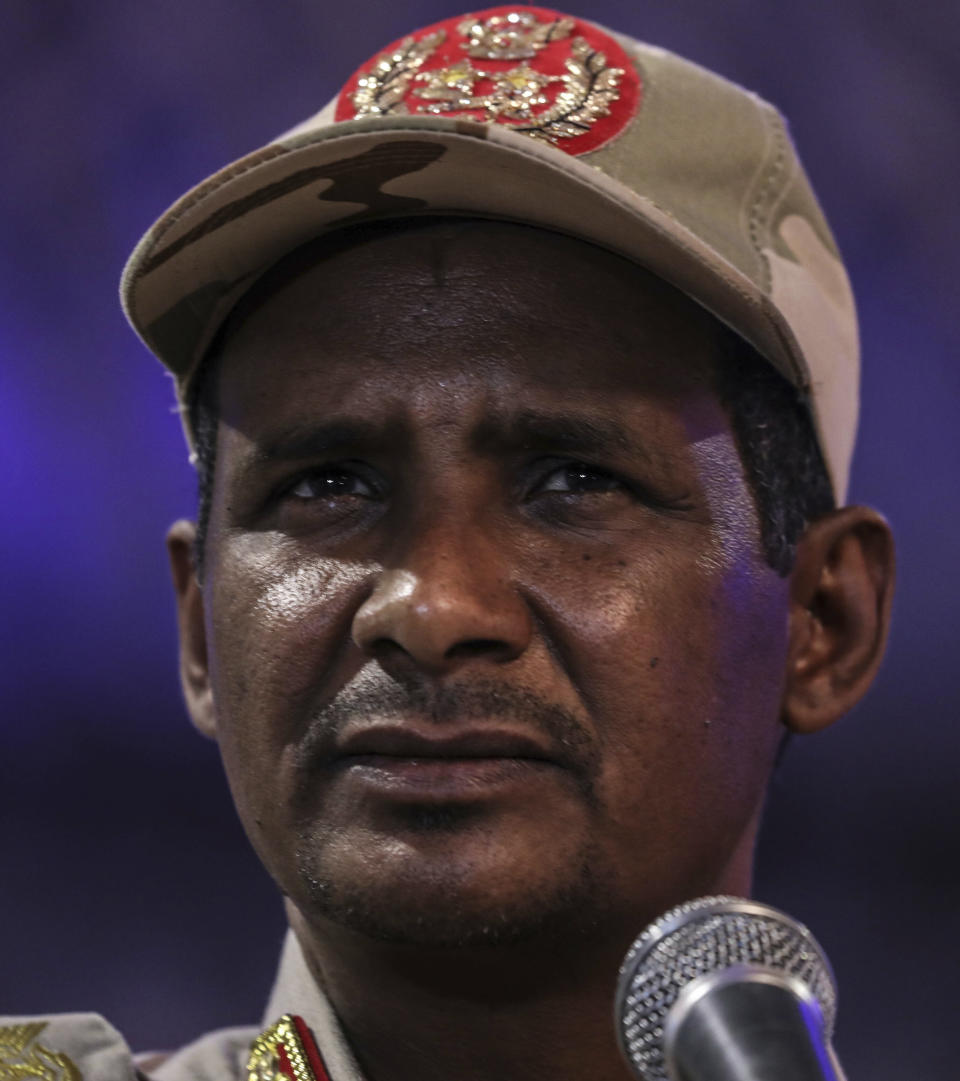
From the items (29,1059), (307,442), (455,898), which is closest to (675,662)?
(455,898)

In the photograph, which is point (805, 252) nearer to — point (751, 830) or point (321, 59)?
point (751, 830)

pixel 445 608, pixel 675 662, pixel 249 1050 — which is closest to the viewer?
pixel 445 608

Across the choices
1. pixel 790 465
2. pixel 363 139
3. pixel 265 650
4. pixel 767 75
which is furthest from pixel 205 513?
pixel 767 75

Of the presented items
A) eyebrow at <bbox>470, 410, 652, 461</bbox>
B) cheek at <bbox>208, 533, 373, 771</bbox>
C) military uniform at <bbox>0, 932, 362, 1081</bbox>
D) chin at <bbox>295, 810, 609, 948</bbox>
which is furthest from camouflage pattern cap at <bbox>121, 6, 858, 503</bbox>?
military uniform at <bbox>0, 932, 362, 1081</bbox>

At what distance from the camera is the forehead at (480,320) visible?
5.71 ft

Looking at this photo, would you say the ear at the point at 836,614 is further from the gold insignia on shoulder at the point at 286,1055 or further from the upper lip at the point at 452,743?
the gold insignia on shoulder at the point at 286,1055

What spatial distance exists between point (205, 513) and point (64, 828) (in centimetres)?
114

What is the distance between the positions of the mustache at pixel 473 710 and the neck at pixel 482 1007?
19 centimetres

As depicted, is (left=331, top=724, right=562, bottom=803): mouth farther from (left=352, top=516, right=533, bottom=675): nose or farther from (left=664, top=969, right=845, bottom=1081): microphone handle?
(left=664, top=969, right=845, bottom=1081): microphone handle

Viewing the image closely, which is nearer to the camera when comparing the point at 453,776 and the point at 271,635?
the point at 453,776

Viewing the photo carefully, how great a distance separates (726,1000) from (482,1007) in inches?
29.7

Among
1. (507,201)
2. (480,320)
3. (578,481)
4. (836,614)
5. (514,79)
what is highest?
(514,79)

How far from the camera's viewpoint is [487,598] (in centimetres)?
161

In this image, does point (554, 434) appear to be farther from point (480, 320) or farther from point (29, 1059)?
point (29, 1059)
